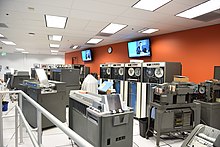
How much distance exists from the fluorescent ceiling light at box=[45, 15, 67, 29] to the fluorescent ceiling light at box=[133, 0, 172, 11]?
235 cm

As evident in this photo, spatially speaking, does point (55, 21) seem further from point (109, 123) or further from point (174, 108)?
point (174, 108)

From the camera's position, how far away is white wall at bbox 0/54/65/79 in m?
18.5

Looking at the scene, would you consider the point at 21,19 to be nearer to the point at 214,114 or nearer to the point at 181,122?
the point at 181,122

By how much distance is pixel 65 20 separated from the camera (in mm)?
5277

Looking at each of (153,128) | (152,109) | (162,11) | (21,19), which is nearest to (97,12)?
(162,11)

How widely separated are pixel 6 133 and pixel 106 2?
12.4 ft

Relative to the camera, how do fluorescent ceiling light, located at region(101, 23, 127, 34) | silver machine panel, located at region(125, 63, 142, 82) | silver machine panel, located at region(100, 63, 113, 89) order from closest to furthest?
1. silver machine panel, located at region(125, 63, 142, 82)
2. fluorescent ceiling light, located at region(101, 23, 127, 34)
3. silver machine panel, located at region(100, 63, 113, 89)

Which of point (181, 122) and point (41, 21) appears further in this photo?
point (41, 21)

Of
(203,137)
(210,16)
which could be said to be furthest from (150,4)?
(203,137)

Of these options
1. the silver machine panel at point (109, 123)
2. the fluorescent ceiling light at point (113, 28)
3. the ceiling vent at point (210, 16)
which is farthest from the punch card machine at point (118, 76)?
the silver machine panel at point (109, 123)

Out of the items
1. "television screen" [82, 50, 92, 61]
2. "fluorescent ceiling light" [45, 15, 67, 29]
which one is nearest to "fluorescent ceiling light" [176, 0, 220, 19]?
"fluorescent ceiling light" [45, 15, 67, 29]

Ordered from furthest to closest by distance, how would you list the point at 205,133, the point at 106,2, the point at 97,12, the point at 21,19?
the point at 21,19 → the point at 97,12 → the point at 106,2 → the point at 205,133

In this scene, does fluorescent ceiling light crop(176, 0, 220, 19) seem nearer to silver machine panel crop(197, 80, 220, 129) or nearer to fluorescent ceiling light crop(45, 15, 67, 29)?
silver machine panel crop(197, 80, 220, 129)

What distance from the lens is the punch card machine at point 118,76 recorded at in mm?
6340
